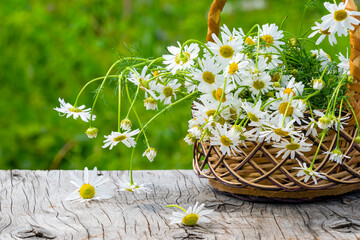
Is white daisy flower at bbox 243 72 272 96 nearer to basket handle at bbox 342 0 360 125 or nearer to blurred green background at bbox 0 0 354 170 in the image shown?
basket handle at bbox 342 0 360 125

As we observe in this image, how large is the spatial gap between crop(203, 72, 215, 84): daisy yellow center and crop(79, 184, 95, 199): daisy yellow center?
0.40 m

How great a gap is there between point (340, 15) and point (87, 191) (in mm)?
665

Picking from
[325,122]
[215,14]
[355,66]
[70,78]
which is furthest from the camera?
[70,78]

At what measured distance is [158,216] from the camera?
3.54 feet

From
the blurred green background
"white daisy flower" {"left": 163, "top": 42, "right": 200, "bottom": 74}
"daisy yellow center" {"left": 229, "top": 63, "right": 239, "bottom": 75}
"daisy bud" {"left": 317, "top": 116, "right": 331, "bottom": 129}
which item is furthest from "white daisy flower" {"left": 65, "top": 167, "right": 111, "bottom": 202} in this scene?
the blurred green background

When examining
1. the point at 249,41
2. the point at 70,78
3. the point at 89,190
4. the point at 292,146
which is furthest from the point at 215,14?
the point at 70,78

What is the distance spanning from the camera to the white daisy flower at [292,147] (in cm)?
98

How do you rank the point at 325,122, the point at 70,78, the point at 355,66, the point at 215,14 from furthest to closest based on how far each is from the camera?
the point at 70,78 < the point at 215,14 < the point at 355,66 < the point at 325,122

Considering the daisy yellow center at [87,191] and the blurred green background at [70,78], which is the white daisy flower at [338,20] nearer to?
the daisy yellow center at [87,191]

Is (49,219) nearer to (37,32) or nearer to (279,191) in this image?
(279,191)

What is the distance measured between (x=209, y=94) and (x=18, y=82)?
1.55 m

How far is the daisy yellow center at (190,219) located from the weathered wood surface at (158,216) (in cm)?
1

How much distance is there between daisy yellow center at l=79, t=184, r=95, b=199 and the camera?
1.20m

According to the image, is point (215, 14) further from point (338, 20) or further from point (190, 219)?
point (190, 219)
